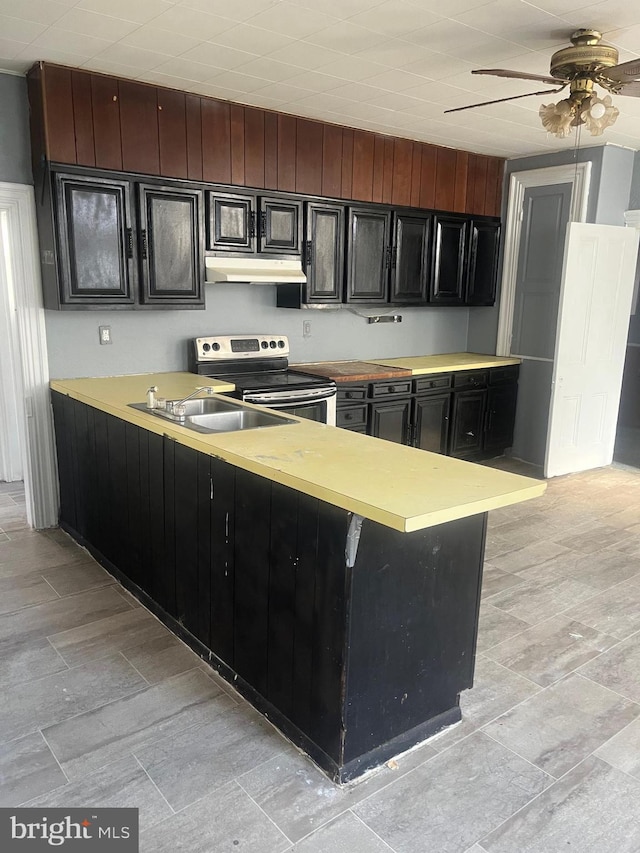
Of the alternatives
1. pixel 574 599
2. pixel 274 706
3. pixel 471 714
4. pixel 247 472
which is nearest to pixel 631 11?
pixel 247 472

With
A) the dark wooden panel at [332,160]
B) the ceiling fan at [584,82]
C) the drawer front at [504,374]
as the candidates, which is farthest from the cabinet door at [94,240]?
the drawer front at [504,374]

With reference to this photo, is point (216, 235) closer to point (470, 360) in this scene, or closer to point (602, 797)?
point (470, 360)

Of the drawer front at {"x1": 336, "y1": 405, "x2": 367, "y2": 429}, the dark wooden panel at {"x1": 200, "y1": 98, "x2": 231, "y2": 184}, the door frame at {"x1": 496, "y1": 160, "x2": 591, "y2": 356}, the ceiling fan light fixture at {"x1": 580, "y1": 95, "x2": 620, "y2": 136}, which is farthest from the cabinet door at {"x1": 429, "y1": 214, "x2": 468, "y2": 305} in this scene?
the ceiling fan light fixture at {"x1": 580, "y1": 95, "x2": 620, "y2": 136}

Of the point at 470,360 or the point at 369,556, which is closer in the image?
the point at 369,556

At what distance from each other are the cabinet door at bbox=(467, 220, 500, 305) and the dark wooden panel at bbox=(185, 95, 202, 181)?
2570mm

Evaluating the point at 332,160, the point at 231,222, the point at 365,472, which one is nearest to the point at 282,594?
the point at 365,472

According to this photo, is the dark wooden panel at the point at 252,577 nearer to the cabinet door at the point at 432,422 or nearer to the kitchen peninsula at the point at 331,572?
the kitchen peninsula at the point at 331,572

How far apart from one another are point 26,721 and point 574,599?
2.52 metres

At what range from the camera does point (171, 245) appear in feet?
12.9

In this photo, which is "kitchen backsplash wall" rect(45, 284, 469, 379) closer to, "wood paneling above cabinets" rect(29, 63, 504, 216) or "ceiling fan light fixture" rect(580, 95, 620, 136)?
"wood paneling above cabinets" rect(29, 63, 504, 216)

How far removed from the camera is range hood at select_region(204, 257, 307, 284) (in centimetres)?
408

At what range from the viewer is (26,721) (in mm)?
2250

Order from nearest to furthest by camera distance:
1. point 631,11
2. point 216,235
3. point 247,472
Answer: point 247,472, point 631,11, point 216,235

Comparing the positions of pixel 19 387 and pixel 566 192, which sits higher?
pixel 566 192
